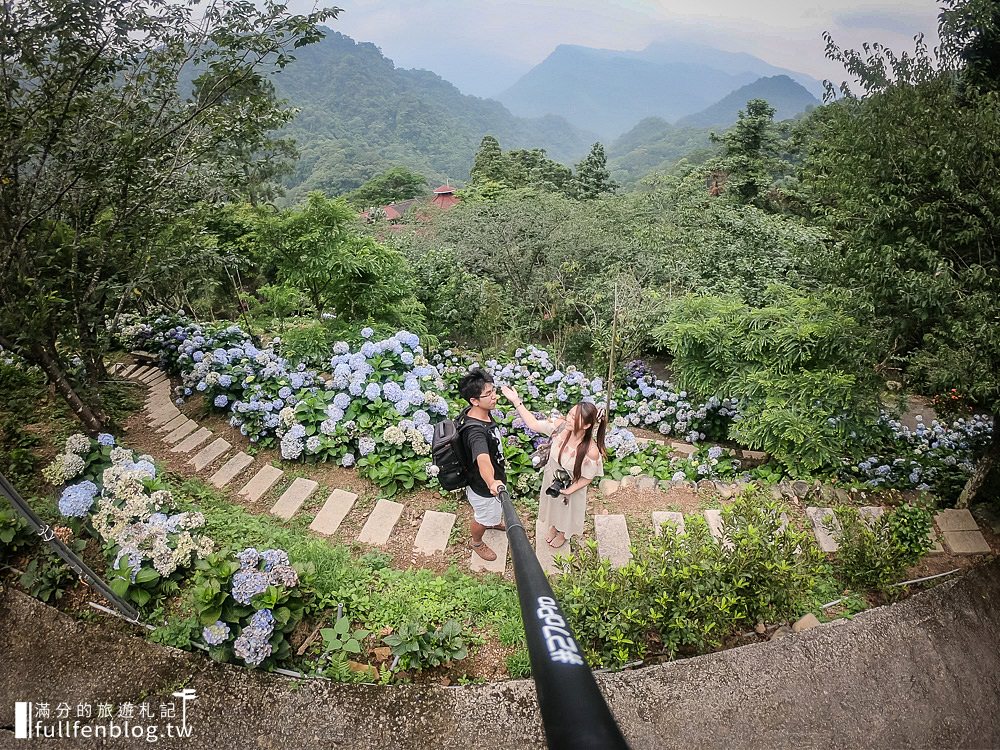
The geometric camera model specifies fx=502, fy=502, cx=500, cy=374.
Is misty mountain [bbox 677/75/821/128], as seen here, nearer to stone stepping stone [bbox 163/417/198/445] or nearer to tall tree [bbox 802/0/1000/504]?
tall tree [bbox 802/0/1000/504]

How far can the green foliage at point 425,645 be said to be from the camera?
97.1 inches

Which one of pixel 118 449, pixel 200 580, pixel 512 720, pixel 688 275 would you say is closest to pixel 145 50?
pixel 118 449

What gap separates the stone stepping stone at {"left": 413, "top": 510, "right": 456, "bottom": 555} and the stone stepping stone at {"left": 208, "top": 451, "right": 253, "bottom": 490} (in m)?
1.85

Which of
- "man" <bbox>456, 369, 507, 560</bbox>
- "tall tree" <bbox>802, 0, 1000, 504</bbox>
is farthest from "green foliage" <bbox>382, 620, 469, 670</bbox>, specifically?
"tall tree" <bbox>802, 0, 1000, 504</bbox>

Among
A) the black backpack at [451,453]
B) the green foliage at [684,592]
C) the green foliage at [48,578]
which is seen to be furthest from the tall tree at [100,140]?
the green foliage at [684,592]

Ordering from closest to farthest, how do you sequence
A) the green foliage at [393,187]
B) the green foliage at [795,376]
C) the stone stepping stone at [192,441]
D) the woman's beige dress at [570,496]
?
the woman's beige dress at [570,496] → the green foliage at [795,376] → the stone stepping stone at [192,441] → the green foliage at [393,187]

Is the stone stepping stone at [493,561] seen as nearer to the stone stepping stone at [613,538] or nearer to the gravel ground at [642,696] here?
the stone stepping stone at [613,538]

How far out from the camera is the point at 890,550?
2.83m

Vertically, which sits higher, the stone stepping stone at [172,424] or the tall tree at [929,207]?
the tall tree at [929,207]

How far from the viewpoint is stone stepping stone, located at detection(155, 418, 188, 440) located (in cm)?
523

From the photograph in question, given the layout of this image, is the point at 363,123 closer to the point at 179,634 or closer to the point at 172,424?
the point at 172,424

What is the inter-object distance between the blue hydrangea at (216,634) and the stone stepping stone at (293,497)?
5.21 ft

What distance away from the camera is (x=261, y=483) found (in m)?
4.29

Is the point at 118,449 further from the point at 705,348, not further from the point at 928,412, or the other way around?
the point at 928,412
